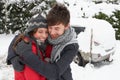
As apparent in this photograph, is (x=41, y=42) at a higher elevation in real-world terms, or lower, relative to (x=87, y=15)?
higher

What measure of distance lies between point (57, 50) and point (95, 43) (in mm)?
6151

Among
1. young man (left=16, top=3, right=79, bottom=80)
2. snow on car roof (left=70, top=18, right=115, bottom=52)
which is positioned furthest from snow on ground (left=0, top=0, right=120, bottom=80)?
young man (left=16, top=3, right=79, bottom=80)

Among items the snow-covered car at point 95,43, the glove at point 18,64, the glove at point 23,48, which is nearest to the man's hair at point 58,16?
the glove at point 23,48

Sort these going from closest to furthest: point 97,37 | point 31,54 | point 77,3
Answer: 1. point 31,54
2. point 97,37
3. point 77,3

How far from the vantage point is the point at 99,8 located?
12.6 metres

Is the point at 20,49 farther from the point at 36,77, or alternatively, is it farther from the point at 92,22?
the point at 92,22

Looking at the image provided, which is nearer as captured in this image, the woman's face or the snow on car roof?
the woman's face

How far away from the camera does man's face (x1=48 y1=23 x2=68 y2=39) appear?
2365 mm

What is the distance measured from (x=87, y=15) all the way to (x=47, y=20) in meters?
9.93

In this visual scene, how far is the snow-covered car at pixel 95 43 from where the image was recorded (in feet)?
27.8

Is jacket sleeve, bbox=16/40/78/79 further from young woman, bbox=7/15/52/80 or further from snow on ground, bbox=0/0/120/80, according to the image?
snow on ground, bbox=0/0/120/80

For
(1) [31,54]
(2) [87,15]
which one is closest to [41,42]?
(1) [31,54]

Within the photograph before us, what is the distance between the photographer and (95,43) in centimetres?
845

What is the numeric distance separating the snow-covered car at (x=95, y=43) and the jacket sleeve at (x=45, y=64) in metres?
5.98
